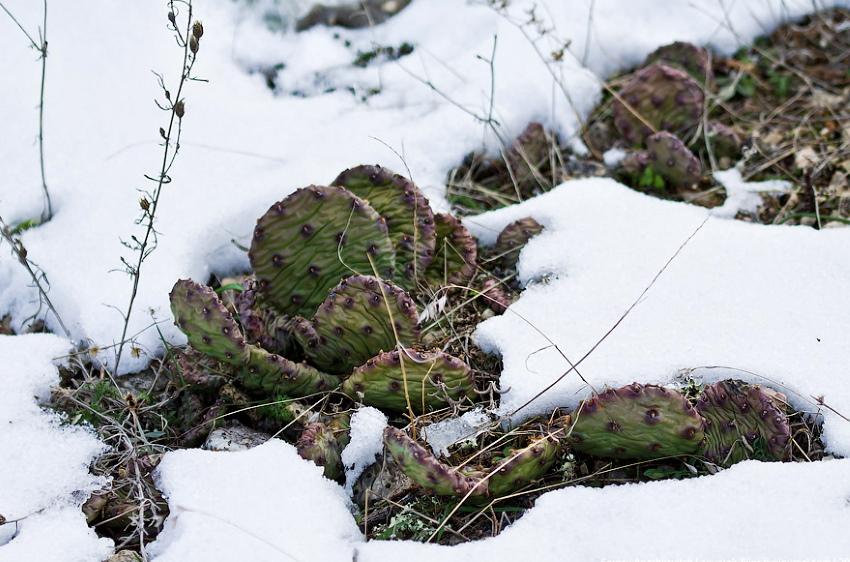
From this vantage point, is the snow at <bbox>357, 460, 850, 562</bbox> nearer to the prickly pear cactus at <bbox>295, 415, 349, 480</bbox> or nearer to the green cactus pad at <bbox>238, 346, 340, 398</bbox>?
the prickly pear cactus at <bbox>295, 415, 349, 480</bbox>

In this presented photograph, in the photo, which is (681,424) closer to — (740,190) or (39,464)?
(740,190)

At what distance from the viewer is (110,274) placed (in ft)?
7.80

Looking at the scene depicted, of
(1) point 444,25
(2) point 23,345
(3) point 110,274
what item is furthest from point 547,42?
(2) point 23,345

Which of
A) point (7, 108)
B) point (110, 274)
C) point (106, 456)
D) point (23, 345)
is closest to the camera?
point (106, 456)

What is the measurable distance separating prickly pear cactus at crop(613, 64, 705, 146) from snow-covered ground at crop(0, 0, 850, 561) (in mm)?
229

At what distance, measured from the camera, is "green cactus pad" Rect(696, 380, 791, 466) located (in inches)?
69.9

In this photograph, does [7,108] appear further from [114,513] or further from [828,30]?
[828,30]

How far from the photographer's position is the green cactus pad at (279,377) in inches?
79.1

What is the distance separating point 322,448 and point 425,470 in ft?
1.00

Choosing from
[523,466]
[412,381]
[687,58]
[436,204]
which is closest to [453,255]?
[436,204]

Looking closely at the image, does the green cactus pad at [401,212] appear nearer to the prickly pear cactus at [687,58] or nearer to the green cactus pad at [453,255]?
the green cactus pad at [453,255]

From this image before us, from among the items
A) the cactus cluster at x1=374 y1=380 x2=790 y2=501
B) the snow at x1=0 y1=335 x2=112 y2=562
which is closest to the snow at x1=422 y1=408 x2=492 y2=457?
the cactus cluster at x1=374 y1=380 x2=790 y2=501

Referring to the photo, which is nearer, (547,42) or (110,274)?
(110,274)

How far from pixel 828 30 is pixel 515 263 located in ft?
7.12
